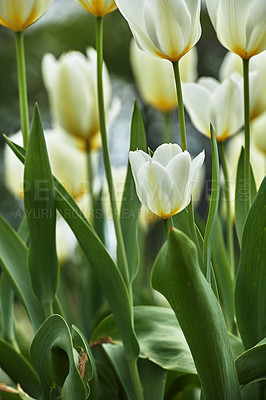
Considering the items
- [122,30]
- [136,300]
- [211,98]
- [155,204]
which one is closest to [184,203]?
[155,204]

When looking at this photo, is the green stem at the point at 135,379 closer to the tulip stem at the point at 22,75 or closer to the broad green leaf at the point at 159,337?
the broad green leaf at the point at 159,337

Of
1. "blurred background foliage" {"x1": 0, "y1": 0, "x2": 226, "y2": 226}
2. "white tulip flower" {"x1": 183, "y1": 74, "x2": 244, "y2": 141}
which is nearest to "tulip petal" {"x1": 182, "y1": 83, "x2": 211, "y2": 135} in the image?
"white tulip flower" {"x1": 183, "y1": 74, "x2": 244, "y2": 141}

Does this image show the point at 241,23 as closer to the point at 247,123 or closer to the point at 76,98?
the point at 247,123

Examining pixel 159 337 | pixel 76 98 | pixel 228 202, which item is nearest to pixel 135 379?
pixel 159 337

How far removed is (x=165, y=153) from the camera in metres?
0.26

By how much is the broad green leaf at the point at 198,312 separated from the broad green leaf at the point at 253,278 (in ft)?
0.10

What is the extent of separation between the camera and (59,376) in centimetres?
30

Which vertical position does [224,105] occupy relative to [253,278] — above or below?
above

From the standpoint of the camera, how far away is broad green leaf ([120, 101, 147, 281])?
33 cm

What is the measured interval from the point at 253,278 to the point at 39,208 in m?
0.12

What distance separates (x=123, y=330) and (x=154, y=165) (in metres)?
0.10

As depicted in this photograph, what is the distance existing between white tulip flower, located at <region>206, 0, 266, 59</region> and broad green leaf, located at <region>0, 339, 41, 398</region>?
0.71ft

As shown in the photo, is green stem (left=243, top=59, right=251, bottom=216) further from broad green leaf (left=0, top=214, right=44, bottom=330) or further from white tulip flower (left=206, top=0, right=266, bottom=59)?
broad green leaf (left=0, top=214, right=44, bottom=330)

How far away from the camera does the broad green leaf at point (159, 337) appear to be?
11.8 inches
